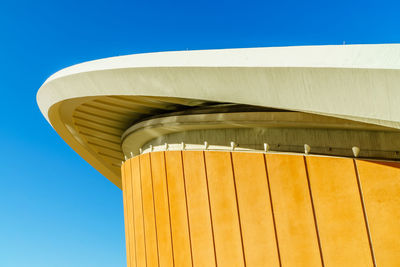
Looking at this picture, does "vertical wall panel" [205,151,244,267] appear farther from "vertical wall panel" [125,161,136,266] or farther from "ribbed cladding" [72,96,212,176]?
"vertical wall panel" [125,161,136,266]

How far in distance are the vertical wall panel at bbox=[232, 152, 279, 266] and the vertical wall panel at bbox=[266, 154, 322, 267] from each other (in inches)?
5.9

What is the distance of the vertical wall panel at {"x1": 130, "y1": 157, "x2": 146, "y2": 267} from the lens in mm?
9533

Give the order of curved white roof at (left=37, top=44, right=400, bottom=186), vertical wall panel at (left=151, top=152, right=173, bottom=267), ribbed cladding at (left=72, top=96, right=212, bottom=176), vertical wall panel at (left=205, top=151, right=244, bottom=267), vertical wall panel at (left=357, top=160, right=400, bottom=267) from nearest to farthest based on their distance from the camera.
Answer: curved white roof at (left=37, top=44, right=400, bottom=186)
vertical wall panel at (left=357, top=160, right=400, bottom=267)
vertical wall panel at (left=205, top=151, right=244, bottom=267)
vertical wall panel at (left=151, top=152, right=173, bottom=267)
ribbed cladding at (left=72, top=96, right=212, bottom=176)

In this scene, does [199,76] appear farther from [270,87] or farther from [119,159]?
[119,159]

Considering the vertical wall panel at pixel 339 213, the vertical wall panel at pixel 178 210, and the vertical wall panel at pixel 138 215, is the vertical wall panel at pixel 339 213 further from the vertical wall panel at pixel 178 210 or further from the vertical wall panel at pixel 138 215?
the vertical wall panel at pixel 138 215

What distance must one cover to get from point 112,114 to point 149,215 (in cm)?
346

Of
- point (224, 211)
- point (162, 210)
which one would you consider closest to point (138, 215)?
point (162, 210)

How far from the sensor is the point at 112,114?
448 inches

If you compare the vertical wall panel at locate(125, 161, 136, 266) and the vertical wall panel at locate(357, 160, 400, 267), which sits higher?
the vertical wall panel at locate(125, 161, 136, 266)

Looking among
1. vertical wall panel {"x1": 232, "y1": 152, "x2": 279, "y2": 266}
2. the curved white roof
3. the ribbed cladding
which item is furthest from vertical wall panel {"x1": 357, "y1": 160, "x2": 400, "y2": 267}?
the ribbed cladding

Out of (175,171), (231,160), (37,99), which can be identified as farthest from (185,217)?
(37,99)

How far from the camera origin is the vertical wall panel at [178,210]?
8.05 meters

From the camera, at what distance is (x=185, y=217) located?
811 centimetres

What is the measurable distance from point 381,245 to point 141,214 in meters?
5.25
